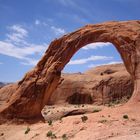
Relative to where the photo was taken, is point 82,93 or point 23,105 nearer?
point 23,105

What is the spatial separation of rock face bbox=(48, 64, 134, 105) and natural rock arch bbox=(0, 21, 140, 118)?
19254 mm

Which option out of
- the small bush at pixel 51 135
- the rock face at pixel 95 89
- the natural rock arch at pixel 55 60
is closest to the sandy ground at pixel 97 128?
the small bush at pixel 51 135

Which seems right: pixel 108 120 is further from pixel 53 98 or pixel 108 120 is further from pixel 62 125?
pixel 53 98

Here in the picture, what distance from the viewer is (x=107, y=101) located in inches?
1532

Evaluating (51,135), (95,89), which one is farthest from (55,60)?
(95,89)

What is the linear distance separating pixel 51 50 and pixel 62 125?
7294 millimetres

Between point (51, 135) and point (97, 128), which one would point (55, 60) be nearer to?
point (51, 135)

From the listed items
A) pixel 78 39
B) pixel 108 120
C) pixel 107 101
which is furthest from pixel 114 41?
pixel 107 101

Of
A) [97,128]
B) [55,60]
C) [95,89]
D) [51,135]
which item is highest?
[55,60]

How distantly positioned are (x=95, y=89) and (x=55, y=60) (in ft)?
71.1

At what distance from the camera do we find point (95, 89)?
41031 mm

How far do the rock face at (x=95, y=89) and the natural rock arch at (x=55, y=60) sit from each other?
63.2ft

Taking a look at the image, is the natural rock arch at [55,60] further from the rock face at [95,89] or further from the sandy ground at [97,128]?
the rock face at [95,89]

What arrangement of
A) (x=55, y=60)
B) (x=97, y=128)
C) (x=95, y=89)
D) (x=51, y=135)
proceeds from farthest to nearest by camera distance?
(x=95, y=89) → (x=55, y=60) → (x=51, y=135) → (x=97, y=128)
